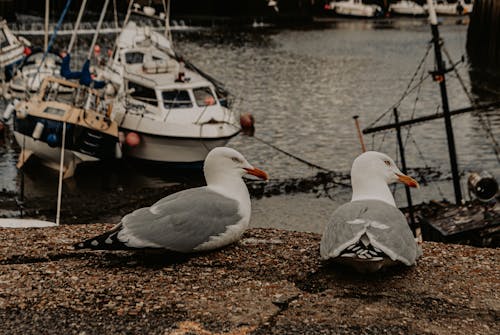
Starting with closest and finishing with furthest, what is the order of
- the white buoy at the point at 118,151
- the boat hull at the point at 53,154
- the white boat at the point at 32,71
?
the boat hull at the point at 53,154 < the white buoy at the point at 118,151 < the white boat at the point at 32,71

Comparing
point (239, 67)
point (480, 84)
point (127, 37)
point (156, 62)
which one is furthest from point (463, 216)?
point (239, 67)

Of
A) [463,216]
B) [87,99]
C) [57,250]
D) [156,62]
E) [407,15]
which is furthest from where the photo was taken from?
[407,15]

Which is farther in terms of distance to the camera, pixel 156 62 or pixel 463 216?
pixel 156 62

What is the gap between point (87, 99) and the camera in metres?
24.6

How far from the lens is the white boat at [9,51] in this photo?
38.6 meters

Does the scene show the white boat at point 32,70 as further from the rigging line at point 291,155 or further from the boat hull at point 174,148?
the rigging line at point 291,155

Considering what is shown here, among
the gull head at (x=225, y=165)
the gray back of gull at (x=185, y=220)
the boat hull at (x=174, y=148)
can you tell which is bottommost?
the boat hull at (x=174, y=148)

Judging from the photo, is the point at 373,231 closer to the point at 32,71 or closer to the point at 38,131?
the point at 38,131

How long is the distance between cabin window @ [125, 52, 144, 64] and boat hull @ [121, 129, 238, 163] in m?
4.34

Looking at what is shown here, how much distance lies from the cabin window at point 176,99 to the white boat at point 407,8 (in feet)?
231

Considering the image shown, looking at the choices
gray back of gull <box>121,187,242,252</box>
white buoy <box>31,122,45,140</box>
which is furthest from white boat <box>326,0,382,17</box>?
gray back of gull <box>121,187,242,252</box>

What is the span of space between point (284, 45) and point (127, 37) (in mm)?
34481

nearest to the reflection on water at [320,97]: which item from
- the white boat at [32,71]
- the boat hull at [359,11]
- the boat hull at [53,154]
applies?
the boat hull at [53,154]

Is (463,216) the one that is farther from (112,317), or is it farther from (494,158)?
(494,158)
